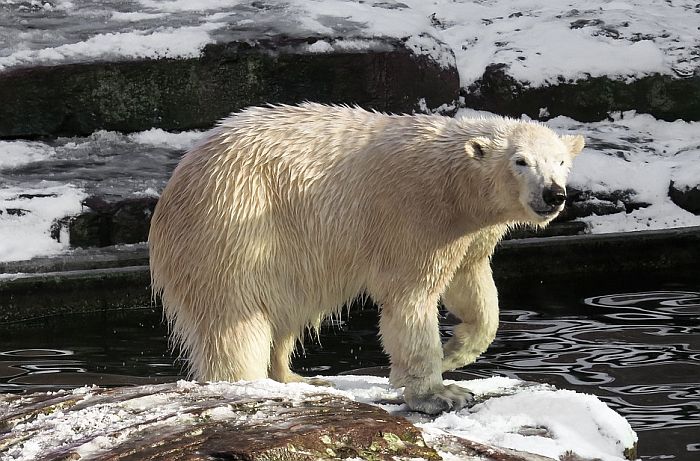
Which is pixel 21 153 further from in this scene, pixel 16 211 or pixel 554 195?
pixel 554 195

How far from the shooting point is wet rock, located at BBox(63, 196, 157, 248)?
7.14 meters

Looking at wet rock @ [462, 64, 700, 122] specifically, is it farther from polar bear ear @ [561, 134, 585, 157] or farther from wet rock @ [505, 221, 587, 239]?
polar bear ear @ [561, 134, 585, 157]

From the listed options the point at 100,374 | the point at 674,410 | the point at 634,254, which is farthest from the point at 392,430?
the point at 634,254

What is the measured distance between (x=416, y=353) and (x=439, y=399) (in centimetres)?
20

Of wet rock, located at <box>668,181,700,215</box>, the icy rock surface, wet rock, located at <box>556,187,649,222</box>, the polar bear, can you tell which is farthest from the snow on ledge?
the icy rock surface

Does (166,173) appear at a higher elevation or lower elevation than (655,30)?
lower

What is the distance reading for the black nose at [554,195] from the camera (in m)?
4.25

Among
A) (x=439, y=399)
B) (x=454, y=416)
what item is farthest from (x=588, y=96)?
(x=454, y=416)

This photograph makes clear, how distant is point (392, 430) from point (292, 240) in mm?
1654

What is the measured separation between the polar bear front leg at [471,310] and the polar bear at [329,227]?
13 cm

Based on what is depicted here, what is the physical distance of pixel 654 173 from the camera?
833cm

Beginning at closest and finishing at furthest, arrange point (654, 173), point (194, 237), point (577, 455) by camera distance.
→ point (577, 455) → point (194, 237) → point (654, 173)

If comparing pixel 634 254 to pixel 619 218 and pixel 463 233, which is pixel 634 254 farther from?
pixel 463 233

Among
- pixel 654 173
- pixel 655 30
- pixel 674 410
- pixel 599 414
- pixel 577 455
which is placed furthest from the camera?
pixel 655 30
